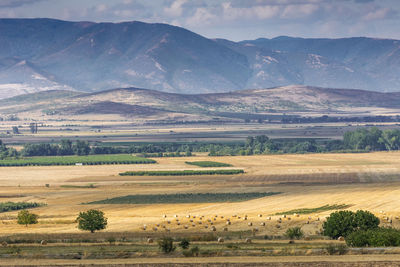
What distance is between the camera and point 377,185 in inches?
5531

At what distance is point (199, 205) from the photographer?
378 feet

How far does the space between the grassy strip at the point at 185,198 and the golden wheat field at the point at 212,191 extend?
160 inches

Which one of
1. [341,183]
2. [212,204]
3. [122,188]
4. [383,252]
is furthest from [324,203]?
[383,252]

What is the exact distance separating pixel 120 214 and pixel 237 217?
62.3ft

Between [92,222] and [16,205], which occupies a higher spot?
[92,222]

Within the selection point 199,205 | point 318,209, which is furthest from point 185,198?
point 318,209

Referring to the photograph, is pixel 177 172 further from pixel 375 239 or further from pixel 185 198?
pixel 375 239

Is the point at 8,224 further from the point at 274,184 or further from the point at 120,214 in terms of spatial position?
the point at 274,184

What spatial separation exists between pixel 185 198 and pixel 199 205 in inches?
528

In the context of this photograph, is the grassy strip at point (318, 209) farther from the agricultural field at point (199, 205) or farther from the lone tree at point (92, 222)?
the lone tree at point (92, 222)

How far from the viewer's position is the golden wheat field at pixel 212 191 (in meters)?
85.9

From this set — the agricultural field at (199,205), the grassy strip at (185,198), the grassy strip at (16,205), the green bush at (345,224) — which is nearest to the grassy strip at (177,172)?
the agricultural field at (199,205)

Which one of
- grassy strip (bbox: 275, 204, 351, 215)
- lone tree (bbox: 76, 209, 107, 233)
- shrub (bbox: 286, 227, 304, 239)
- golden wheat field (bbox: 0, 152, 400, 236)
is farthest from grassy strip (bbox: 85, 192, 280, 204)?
shrub (bbox: 286, 227, 304, 239)

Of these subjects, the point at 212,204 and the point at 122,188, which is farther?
the point at 122,188
